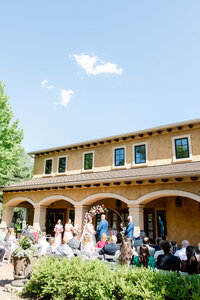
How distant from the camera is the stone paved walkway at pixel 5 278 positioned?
5.65 metres

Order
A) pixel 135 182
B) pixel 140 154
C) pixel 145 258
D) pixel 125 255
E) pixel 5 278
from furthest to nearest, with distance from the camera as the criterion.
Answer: pixel 140 154, pixel 135 182, pixel 5 278, pixel 125 255, pixel 145 258

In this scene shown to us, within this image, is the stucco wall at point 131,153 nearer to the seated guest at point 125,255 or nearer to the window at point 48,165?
the window at point 48,165

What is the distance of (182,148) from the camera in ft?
42.1

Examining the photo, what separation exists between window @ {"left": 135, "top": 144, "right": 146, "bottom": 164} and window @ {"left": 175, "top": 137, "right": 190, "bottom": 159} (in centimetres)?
194

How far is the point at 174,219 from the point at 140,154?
4.10 m

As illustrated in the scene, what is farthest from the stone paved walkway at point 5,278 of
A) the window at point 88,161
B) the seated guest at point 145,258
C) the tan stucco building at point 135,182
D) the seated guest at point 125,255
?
the window at point 88,161

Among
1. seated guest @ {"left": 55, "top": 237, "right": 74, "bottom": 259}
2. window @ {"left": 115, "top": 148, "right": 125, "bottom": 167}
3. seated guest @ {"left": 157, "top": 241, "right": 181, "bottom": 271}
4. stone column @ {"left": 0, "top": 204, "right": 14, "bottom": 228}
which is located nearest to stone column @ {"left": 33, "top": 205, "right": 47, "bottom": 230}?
stone column @ {"left": 0, "top": 204, "right": 14, "bottom": 228}

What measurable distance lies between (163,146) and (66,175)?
23.4 ft

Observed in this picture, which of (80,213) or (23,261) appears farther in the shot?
(80,213)

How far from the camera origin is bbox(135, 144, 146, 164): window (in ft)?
46.1

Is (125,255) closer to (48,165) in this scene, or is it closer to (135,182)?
(135,182)

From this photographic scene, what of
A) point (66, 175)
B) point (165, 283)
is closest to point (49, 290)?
point (165, 283)

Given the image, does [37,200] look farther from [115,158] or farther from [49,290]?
[49,290]

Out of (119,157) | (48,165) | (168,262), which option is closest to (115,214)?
(119,157)
